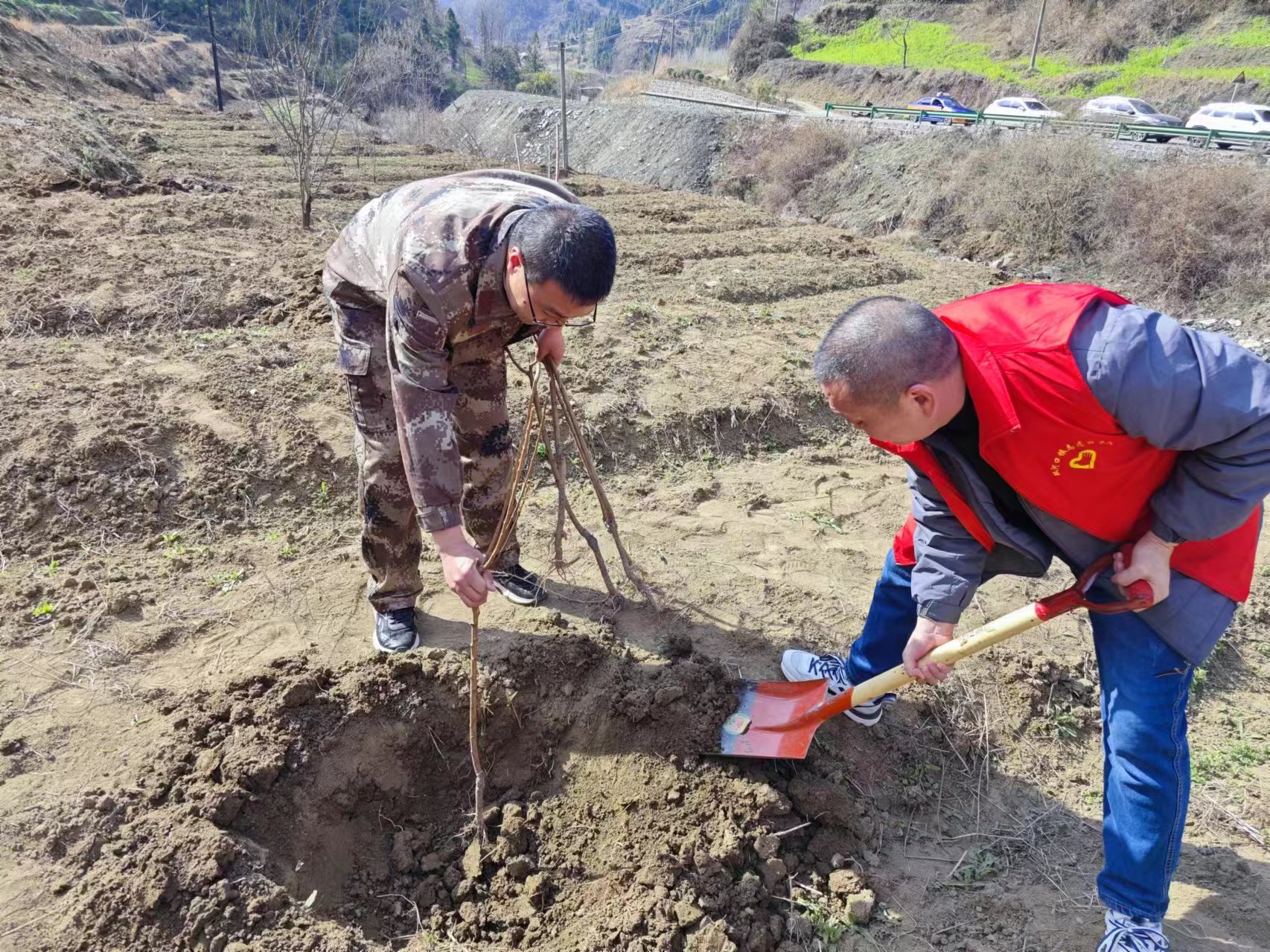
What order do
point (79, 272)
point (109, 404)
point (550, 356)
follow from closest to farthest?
point (550, 356)
point (109, 404)
point (79, 272)

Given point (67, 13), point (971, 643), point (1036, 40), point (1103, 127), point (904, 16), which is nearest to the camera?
point (971, 643)

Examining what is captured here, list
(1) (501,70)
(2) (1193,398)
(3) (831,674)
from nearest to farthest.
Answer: (2) (1193,398) → (3) (831,674) → (1) (501,70)

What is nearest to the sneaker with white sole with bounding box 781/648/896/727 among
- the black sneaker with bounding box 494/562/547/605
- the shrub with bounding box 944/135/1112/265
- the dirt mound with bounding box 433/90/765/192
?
the black sneaker with bounding box 494/562/547/605

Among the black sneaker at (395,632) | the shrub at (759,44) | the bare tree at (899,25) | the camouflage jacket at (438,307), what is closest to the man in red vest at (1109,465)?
the camouflage jacket at (438,307)

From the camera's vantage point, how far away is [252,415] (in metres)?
4.06

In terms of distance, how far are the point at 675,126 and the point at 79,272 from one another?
17158mm

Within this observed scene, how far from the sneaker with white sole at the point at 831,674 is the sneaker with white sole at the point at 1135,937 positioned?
2.83ft

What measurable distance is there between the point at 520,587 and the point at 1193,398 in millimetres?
2335

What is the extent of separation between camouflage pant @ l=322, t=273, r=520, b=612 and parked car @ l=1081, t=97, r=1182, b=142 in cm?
1851

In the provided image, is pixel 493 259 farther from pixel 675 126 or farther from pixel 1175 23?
pixel 1175 23

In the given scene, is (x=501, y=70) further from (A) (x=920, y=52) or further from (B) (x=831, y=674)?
(B) (x=831, y=674)

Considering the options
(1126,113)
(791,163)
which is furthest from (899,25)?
(791,163)

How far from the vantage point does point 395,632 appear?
9.50 ft

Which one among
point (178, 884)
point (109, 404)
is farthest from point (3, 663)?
point (109, 404)
